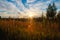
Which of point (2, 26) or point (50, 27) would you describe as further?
point (50, 27)

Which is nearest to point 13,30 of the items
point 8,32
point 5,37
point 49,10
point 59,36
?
point 8,32

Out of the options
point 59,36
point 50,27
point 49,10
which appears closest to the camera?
point 59,36

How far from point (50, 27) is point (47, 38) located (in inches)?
57.4

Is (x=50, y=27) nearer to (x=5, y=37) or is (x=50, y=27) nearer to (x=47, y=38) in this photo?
(x=47, y=38)

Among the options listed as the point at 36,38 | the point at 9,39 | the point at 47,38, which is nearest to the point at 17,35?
the point at 9,39

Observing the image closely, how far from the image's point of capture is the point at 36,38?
527 centimetres

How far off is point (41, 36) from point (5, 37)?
1.24 metres

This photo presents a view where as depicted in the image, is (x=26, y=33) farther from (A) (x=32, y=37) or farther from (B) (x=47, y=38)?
(B) (x=47, y=38)

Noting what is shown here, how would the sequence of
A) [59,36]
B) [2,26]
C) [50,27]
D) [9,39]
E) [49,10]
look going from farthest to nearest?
[49,10], [50,27], [2,26], [59,36], [9,39]

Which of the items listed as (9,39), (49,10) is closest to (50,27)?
(9,39)

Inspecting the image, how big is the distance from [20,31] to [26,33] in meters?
0.28

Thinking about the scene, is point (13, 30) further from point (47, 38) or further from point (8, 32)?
point (47, 38)

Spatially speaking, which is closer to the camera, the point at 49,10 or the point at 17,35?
the point at 17,35

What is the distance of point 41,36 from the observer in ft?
17.8
